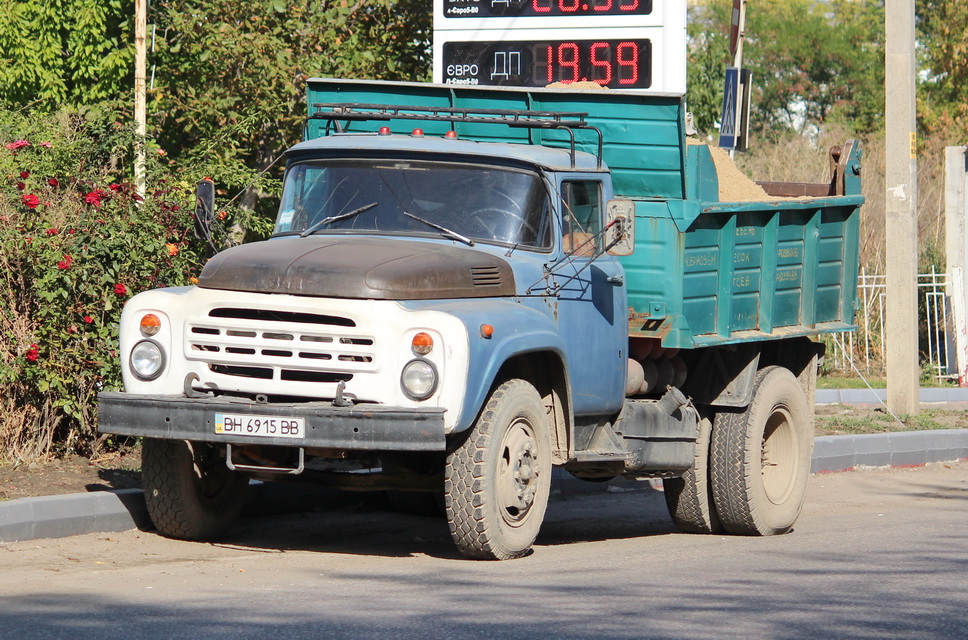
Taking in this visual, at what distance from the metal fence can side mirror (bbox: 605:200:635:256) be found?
11.8 m

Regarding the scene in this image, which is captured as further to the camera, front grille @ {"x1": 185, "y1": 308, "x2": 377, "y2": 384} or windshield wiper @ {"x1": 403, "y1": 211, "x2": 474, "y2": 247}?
windshield wiper @ {"x1": 403, "y1": 211, "x2": 474, "y2": 247}

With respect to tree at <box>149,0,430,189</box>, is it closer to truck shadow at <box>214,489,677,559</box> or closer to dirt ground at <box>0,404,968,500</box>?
dirt ground at <box>0,404,968,500</box>

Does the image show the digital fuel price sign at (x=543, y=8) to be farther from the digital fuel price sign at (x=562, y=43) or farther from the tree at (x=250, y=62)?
the tree at (x=250, y=62)

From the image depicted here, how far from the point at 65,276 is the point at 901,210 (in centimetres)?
933

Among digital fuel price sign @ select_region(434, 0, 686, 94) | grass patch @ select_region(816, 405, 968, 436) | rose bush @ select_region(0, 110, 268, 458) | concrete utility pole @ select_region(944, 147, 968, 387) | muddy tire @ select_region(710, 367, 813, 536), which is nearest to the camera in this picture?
rose bush @ select_region(0, 110, 268, 458)

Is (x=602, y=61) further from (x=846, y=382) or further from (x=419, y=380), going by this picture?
(x=419, y=380)

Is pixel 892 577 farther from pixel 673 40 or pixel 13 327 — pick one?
pixel 673 40

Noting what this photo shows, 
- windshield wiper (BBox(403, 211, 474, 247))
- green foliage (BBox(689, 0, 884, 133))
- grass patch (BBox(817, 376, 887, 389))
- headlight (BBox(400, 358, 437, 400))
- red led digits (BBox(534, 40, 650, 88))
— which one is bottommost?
grass patch (BBox(817, 376, 887, 389))

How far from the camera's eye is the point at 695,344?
28.9 ft

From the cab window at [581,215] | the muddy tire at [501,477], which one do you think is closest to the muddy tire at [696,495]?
the cab window at [581,215]

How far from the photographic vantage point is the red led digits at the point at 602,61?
13938 millimetres

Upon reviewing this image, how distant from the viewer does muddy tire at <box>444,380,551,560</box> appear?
23.7 ft

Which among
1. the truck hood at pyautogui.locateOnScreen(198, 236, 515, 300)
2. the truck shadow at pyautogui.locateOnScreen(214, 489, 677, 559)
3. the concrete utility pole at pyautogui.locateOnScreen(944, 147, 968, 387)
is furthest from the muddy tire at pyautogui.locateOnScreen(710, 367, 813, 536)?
the concrete utility pole at pyautogui.locateOnScreen(944, 147, 968, 387)

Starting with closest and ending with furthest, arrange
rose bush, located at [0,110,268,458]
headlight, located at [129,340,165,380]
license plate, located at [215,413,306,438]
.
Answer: license plate, located at [215,413,306,438], headlight, located at [129,340,165,380], rose bush, located at [0,110,268,458]
